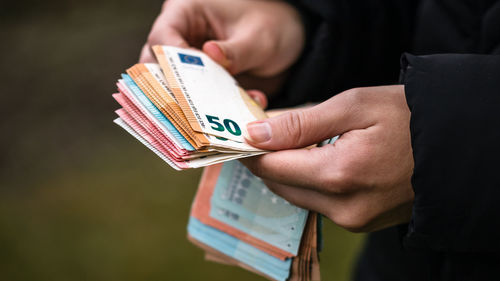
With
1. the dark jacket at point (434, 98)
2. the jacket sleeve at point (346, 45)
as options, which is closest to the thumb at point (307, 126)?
the dark jacket at point (434, 98)

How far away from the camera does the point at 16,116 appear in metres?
3.05

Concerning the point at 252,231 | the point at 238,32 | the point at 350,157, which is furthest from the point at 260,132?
the point at 238,32

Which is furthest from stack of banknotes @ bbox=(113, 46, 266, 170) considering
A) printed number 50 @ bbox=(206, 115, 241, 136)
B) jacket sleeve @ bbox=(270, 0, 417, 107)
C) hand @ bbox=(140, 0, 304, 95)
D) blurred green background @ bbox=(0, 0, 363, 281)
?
blurred green background @ bbox=(0, 0, 363, 281)

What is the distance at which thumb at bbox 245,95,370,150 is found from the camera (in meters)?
0.73

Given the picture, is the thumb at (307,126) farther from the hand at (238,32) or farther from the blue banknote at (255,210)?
the hand at (238,32)

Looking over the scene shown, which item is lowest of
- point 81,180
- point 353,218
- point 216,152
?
point 81,180

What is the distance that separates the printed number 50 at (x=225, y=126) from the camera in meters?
0.79

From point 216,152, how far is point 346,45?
0.54m

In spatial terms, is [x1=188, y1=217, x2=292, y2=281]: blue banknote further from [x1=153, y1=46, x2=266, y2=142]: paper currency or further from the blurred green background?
the blurred green background

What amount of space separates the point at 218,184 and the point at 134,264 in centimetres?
138

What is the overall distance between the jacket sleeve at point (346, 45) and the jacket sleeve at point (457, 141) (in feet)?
1.46

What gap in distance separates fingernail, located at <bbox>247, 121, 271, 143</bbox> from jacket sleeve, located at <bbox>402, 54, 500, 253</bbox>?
253mm

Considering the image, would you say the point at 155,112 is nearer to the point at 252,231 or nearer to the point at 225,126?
the point at 225,126

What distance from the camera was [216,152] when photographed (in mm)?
781
